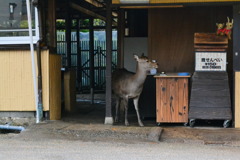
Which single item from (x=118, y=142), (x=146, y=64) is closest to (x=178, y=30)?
(x=146, y=64)

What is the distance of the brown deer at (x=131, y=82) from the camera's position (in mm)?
10969

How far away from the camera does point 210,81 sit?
1036 centimetres

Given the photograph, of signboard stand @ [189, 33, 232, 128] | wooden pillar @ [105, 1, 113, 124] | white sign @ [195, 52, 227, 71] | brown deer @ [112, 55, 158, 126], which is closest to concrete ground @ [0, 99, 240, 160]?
signboard stand @ [189, 33, 232, 128]

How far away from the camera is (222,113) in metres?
10.3

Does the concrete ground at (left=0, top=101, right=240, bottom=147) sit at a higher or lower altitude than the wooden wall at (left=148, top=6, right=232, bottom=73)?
lower

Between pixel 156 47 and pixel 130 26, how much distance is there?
5.84 ft

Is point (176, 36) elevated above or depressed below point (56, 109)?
above

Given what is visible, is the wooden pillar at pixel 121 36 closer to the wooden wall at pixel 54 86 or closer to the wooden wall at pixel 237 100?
the wooden wall at pixel 54 86

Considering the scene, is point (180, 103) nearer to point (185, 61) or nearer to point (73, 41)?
point (185, 61)

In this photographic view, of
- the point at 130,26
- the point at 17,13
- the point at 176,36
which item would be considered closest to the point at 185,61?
the point at 176,36

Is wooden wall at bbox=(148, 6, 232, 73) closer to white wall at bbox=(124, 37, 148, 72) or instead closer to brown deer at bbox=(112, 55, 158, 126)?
brown deer at bbox=(112, 55, 158, 126)

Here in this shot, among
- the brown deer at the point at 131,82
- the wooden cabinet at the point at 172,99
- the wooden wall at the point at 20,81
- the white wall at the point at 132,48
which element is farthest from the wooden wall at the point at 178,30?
the wooden wall at the point at 20,81

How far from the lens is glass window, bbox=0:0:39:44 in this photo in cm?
1067

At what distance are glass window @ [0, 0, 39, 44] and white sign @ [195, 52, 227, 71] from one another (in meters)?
3.69
